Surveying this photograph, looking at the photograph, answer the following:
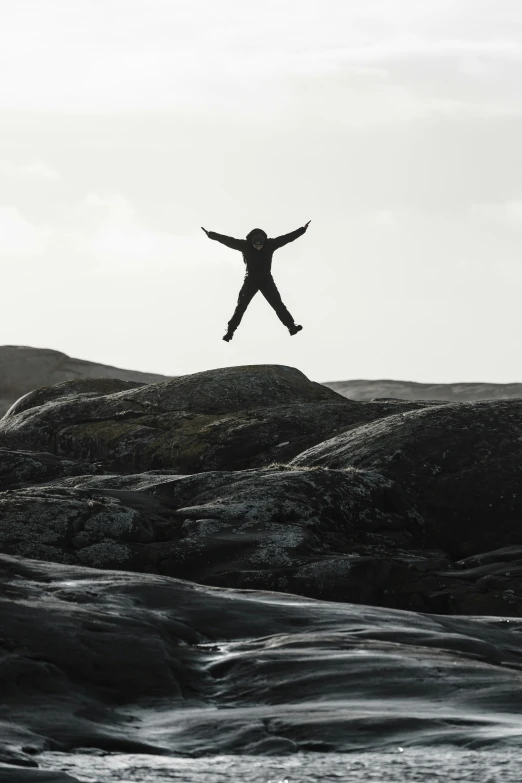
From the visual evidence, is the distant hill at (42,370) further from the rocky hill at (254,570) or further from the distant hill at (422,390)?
the rocky hill at (254,570)

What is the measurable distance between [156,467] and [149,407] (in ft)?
10.3

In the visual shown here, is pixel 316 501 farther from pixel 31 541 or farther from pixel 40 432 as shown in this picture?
pixel 40 432

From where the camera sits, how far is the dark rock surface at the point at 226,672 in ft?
29.3

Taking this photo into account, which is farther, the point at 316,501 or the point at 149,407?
the point at 149,407

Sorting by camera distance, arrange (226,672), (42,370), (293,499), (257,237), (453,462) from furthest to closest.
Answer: (42,370)
(257,237)
(453,462)
(293,499)
(226,672)

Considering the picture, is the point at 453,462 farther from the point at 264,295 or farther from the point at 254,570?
the point at 264,295

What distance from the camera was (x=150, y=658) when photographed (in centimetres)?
1063

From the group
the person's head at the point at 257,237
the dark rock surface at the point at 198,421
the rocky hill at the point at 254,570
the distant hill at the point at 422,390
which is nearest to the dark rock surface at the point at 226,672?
the rocky hill at the point at 254,570

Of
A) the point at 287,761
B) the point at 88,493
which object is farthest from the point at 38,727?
the point at 88,493

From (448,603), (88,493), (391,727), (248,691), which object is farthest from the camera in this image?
(88,493)

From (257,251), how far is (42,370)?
106ft

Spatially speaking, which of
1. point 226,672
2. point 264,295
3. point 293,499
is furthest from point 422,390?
point 226,672

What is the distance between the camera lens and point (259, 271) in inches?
1172

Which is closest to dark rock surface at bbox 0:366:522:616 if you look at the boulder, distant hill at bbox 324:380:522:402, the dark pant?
the boulder
